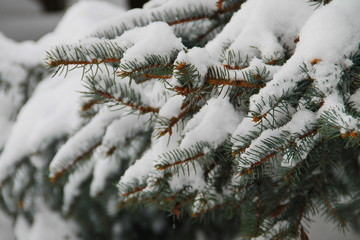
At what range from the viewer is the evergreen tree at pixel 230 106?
2.54 feet

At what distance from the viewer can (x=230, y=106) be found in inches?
37.7

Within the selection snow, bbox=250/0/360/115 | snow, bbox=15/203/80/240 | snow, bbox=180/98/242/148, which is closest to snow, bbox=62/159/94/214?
snow, bbox=15/203/80/240

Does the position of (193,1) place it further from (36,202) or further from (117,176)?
(36,202)

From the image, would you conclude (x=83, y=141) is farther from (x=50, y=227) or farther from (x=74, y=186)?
(x=50, y=227)

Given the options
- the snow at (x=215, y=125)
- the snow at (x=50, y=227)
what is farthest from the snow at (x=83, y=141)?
the snow at (x=50, y=227)

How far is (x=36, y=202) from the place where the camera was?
1827 mm

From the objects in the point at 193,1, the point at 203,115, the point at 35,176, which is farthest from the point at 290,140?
the point at 35,176

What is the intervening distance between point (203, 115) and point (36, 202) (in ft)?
4.04

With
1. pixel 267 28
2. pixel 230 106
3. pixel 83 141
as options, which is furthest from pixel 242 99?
pixel 83 141

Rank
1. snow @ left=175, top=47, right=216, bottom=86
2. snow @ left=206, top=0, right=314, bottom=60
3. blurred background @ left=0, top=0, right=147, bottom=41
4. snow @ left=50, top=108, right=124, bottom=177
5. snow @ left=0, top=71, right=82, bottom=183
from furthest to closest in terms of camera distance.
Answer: blurred background @ left=0, top=0, right=147, bottom=41, snow @ left=0, top=71, right=82, bottom=183, snow @ left=50, top=108, right=124, bottom=177, snow @ left=206, top=0, right=314, bottom=60, snow @ left=175, top=47, right=216, bottom=86

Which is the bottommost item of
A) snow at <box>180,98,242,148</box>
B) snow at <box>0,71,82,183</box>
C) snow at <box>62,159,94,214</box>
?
snow at <box>62,159,94,214</box>

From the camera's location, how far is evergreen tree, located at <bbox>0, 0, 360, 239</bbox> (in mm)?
774

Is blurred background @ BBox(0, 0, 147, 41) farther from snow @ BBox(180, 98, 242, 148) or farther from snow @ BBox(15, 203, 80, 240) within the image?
snow @ BBox(180, 98, 242, 148)

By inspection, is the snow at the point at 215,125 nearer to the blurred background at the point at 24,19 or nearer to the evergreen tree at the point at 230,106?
the evergreen tree at the point at 230,106
